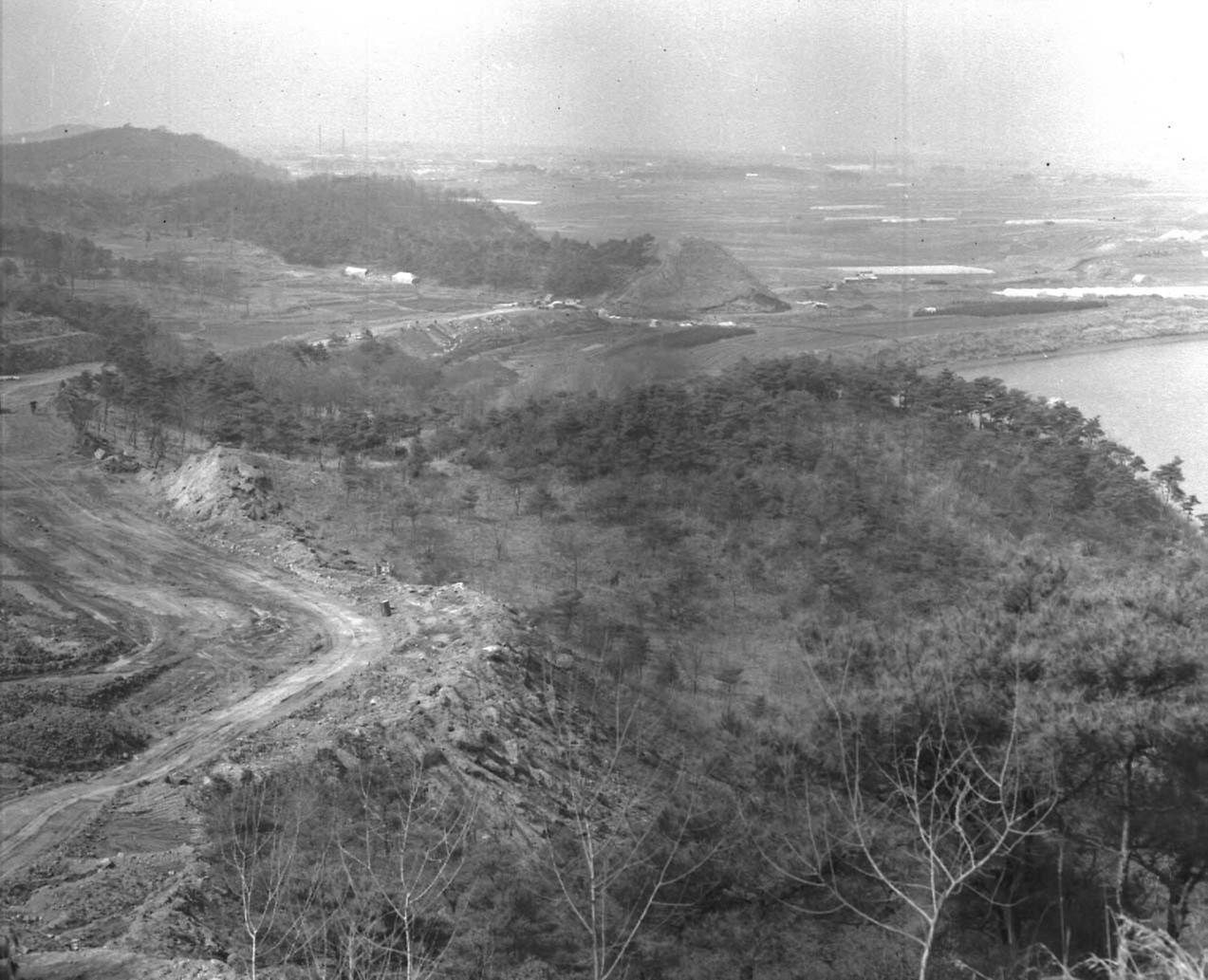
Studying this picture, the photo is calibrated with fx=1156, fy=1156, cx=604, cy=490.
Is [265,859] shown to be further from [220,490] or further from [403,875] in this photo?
[220,490]

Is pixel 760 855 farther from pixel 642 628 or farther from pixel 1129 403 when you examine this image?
pixel 1129 403

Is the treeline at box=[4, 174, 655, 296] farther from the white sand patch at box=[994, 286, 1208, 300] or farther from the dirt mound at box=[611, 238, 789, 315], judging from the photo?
the white sand patch at box=[994, 286, 1208, 300]

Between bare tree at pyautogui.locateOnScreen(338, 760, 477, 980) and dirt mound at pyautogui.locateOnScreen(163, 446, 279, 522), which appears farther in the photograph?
dirt mound at pyautogui.locateOnScreen(163, 446, 279, 522)

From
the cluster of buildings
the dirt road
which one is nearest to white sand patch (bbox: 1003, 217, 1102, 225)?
the cluster of buildings

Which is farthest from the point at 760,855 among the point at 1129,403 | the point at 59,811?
the point at 1129,403

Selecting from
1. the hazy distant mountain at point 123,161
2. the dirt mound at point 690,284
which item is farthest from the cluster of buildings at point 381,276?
the dirt mound at point 690,284

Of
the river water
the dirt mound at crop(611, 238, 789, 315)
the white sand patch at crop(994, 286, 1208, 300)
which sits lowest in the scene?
the river water
